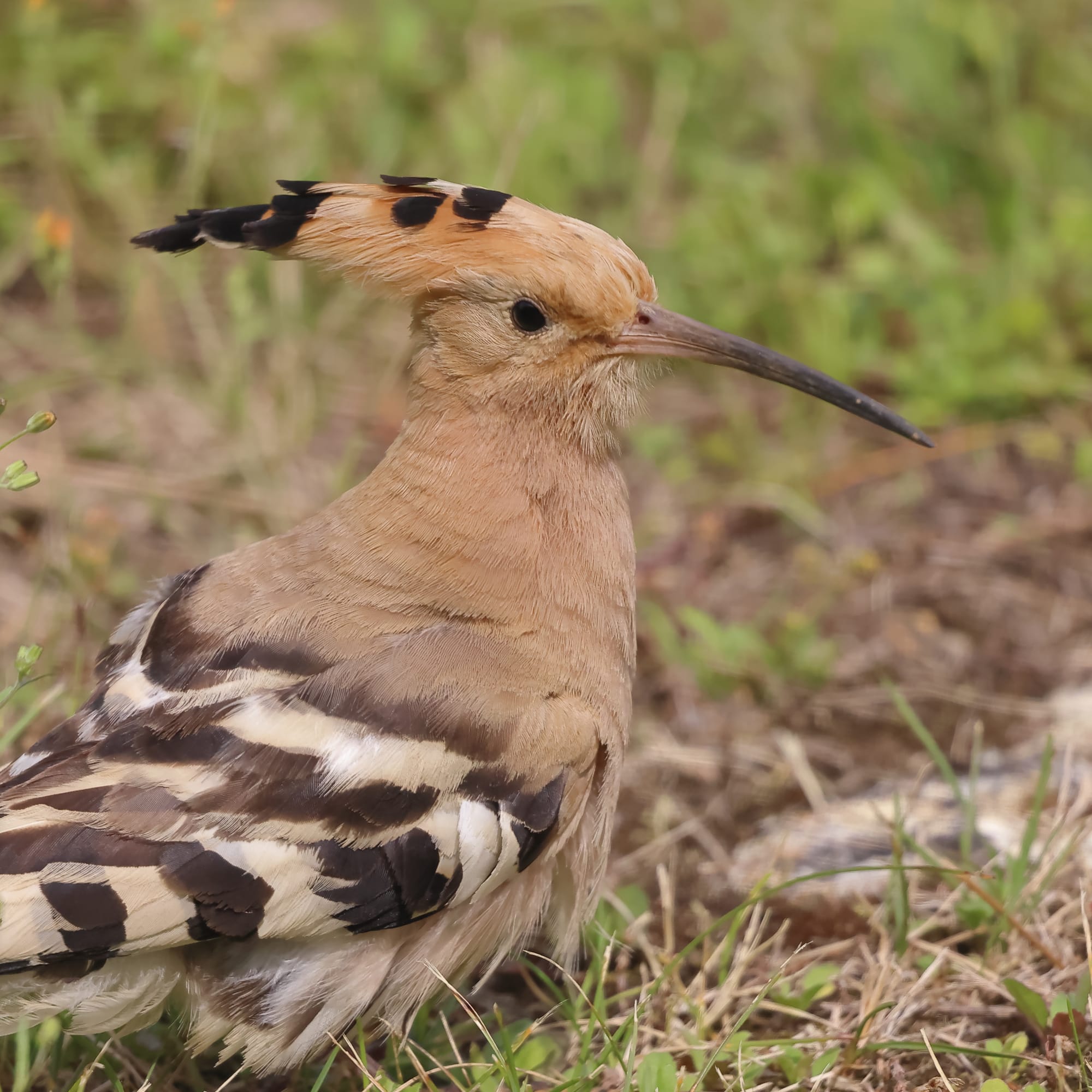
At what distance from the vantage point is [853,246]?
161 inches

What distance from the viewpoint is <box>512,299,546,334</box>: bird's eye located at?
216cm

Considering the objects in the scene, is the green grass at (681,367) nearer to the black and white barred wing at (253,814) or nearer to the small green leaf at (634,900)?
the small green leaf at (634,900)

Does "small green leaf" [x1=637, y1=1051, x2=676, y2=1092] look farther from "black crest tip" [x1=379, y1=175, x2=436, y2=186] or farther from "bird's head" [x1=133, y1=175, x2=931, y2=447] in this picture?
"black crest tip" [x1=379, y1=175, x2=436, y2=186]

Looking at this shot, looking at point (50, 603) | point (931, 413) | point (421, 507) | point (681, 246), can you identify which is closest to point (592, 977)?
point (421, 507)

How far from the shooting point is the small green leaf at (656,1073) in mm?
1980

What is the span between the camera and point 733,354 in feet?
7.55

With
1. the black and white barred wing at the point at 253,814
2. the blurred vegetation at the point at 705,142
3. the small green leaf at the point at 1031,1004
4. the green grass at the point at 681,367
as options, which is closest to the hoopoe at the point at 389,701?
the black and white barred wing at the point at 253,814

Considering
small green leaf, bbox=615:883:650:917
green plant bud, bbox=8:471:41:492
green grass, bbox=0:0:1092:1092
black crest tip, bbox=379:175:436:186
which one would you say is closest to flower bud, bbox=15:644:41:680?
green plant bud, bbox=8:471:41:492

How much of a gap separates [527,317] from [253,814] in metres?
0.82

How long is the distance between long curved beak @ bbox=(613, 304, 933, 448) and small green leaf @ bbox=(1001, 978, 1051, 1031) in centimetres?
80

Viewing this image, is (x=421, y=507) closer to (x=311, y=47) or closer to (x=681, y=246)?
(x=681, y=246)

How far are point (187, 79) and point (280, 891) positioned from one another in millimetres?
2952

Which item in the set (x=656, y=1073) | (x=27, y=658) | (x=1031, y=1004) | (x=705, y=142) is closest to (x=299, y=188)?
(x=27, y=658)

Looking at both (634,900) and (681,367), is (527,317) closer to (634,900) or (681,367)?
(634,900)
